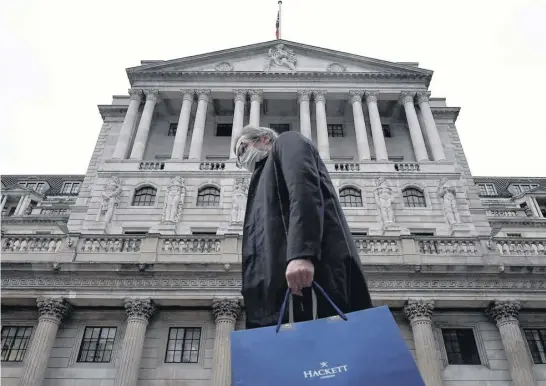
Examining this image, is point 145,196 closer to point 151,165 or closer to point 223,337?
point 151,165

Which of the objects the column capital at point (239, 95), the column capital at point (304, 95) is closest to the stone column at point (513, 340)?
the column capital at point (304, 95)

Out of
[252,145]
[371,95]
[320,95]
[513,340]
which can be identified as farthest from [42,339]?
[371,95]

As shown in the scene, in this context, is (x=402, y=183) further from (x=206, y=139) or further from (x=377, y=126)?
(x=206, y=139)

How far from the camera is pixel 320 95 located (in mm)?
33375

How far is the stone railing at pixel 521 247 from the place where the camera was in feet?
70.3

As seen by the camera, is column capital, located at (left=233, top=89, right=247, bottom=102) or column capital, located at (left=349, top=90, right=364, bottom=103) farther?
column capital, located at (left=349, top=90, right=364, bottom=103)

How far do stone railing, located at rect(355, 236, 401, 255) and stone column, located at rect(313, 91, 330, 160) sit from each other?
355 inches

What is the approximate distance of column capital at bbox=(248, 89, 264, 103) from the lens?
1303 inches

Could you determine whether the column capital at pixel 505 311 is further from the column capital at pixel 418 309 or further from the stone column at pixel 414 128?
the stone column at pixel 414 128

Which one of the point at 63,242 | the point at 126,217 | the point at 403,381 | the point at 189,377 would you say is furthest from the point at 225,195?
the point at 403,381

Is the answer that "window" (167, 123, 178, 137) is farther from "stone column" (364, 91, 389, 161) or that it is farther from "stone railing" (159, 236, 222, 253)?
"stone column" (364, 91, 389, 161)

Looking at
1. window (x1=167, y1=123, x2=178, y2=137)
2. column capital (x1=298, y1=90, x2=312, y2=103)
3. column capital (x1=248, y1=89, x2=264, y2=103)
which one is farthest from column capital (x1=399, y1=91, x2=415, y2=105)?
window (x1=167, y1=123, x2=178, y2=137)

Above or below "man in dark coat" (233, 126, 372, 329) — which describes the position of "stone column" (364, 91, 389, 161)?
above

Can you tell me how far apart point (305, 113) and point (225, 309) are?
667 inches
